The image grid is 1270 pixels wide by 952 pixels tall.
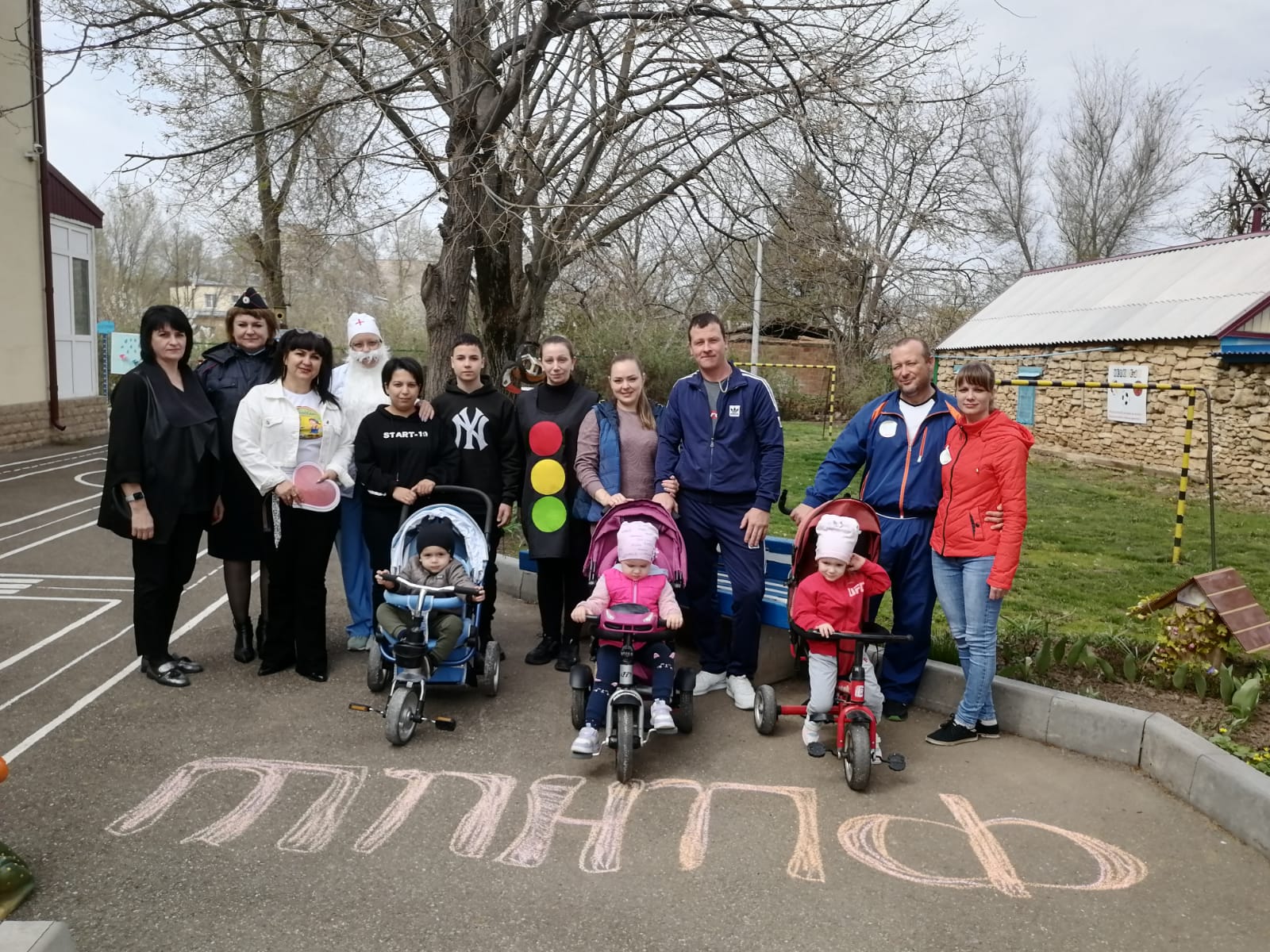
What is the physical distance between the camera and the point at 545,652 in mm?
6043

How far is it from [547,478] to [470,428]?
0.55 m

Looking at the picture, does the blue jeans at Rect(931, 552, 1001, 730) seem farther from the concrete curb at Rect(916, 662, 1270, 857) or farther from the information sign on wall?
the information sign on wall

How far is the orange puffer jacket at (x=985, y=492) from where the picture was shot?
4.48 metres

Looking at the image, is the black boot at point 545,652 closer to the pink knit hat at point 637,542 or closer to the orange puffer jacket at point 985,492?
the pink knit hat at point 637,542

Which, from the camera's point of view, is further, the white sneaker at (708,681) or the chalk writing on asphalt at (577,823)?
the white sneaker at (708,681)

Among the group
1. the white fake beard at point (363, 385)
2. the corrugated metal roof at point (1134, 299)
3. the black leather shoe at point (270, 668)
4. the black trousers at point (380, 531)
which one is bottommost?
the black leather shoe at point (270, 668)

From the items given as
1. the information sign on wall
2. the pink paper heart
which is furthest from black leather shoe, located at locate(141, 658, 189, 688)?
the information sign on wall

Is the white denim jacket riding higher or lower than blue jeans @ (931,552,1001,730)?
higher

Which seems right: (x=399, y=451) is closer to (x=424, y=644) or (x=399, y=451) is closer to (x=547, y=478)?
(x=547, y=478)

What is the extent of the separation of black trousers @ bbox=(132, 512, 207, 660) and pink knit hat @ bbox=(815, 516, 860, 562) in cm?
342

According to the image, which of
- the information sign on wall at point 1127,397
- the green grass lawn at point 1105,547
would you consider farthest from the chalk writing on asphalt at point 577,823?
the information sign on wall at point 1127,397

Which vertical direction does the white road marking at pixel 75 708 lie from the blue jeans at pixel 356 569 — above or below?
below

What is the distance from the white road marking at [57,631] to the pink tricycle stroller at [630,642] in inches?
141

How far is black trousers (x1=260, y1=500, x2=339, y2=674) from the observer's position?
5402mm
